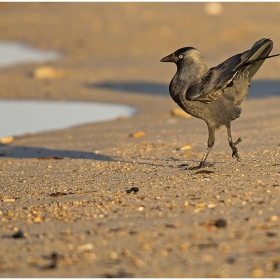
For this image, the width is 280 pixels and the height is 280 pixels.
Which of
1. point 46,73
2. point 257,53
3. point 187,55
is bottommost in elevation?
point 46,73

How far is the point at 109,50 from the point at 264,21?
252 inches

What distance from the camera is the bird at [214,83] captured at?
7.87 meters

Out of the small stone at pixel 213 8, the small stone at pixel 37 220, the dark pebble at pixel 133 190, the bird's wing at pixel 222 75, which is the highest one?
the small stone at pixel 213 8

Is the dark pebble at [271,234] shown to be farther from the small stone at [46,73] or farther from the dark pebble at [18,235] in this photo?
the small stone at [46,73]

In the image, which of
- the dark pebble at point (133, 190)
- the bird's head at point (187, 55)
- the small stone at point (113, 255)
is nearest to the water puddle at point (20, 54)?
the bird's head at point (187, 55)

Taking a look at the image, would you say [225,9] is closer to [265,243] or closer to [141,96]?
[141,96]

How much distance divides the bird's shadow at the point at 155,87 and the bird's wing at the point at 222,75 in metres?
7.25

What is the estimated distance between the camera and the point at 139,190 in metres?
7.14

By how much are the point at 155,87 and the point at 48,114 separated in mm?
3298

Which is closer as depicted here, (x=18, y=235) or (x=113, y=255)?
(x=113, y=255)

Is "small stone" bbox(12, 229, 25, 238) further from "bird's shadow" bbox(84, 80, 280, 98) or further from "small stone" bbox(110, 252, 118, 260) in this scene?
"bird's shadow" bbox(84, 80, 280, 98)

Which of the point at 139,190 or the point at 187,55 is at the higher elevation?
the point at 187,55

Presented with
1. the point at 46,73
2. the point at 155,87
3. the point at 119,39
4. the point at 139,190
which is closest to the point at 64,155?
the point at 139,190

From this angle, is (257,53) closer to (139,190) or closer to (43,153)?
(139,190)
